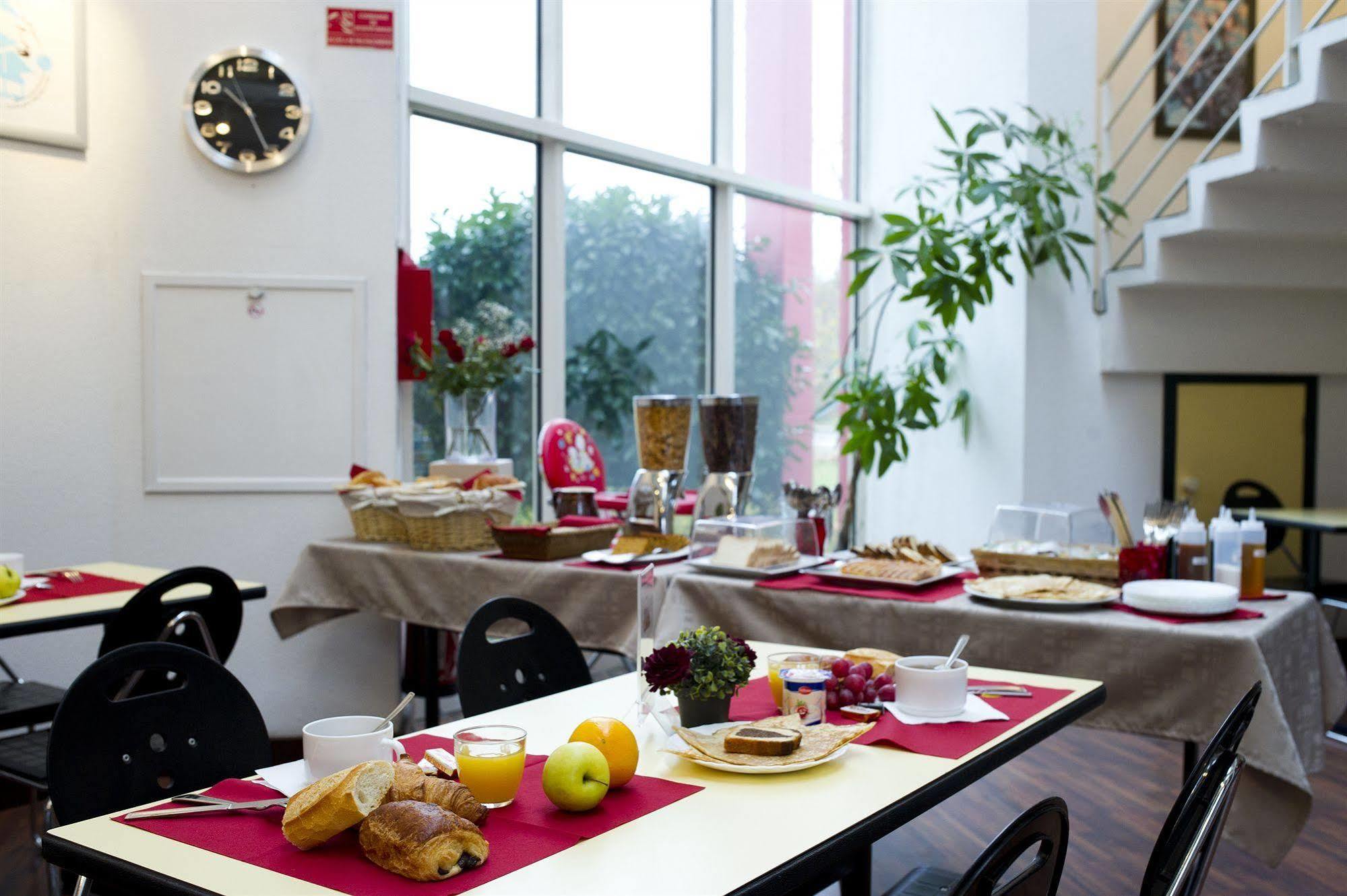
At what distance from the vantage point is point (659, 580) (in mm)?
3094

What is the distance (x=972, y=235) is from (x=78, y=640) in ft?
13.1

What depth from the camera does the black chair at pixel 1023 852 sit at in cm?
94

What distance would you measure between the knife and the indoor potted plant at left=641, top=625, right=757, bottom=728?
1.67ft

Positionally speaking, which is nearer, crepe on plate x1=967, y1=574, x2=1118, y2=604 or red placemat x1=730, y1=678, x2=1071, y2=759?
red placemat x1=730, y1=678, x2=1071, y2=759

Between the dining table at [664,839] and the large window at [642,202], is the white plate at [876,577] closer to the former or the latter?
the dining table at [664,839]

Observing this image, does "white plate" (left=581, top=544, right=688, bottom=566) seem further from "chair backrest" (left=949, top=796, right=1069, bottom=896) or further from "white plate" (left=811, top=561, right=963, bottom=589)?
"chair backrest" (left=949, top=796, right=1069, bottom=896)

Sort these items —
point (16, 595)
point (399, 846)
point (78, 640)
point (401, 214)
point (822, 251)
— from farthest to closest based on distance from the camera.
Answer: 1. point (822, 251)
2. point (401, 214)
3. point (78, 640)
4. point (16, 595)
5. point (399, 846)

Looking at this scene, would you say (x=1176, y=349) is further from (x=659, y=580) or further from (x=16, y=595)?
(x=16, y=595)

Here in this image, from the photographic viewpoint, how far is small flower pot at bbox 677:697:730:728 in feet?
5.41

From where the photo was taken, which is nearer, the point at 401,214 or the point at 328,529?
the point at 328,529

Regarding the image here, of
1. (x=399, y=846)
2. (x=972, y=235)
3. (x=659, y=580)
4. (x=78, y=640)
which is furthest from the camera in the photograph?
(x=972, y=235)

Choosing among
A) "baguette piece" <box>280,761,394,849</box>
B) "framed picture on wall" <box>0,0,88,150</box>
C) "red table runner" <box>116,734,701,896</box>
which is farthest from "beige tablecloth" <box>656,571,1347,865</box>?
"framed picture on wall" <box>0,0,88,150</box>

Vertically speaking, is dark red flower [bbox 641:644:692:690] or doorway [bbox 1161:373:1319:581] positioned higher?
doorway [bbox 1161:373:1319:581]

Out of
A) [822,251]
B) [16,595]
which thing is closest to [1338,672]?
[16,595]
